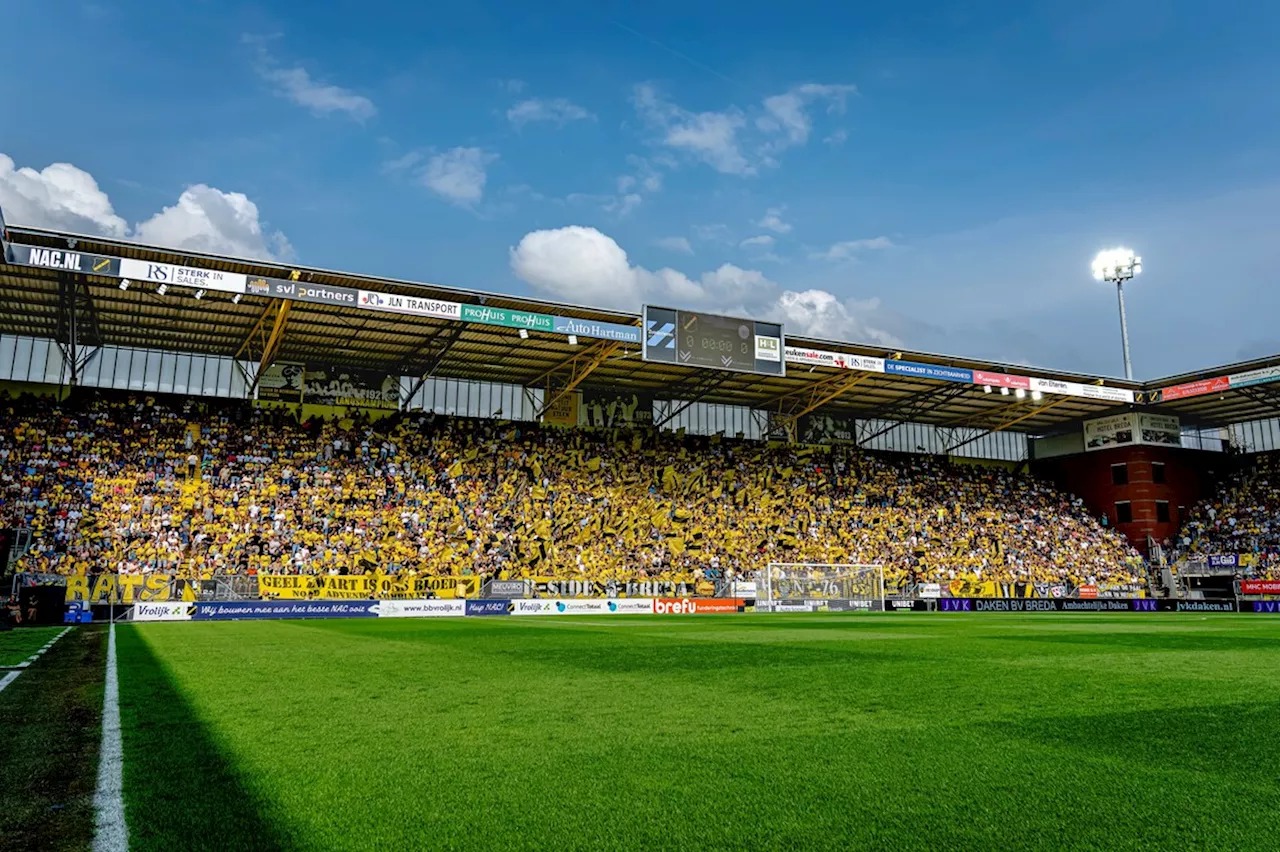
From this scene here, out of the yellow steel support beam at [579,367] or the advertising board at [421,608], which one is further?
the yellow steel support beam at [579,367]

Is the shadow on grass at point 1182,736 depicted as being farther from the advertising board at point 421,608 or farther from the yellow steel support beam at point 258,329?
the yellow steel support beam at point 258,329

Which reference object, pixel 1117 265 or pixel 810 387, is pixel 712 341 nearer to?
pixel 810 387

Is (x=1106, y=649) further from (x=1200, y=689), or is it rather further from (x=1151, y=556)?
(x=1151, y=556)

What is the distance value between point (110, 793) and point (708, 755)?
307 cm

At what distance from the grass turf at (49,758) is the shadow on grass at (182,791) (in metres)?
0.19

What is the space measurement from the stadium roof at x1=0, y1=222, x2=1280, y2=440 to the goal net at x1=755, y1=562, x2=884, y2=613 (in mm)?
8628

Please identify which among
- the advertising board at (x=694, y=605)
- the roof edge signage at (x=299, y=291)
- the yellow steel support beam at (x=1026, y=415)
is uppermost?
the roof edge signage at (x=299, y=291)

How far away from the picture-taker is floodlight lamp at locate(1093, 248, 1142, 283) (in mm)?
46312

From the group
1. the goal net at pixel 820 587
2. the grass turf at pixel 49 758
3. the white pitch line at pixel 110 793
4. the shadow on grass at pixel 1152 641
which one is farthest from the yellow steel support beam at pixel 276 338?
the white pitch line at pixel 110 793

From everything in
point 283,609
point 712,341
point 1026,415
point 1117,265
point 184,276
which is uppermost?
point 1117,265

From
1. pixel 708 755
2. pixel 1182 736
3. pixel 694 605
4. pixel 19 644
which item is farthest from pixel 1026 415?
pixel 708 755

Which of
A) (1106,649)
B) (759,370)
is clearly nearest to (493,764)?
(1106,649)

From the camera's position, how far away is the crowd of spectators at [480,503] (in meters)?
29.8

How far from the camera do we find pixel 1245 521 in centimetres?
4500
